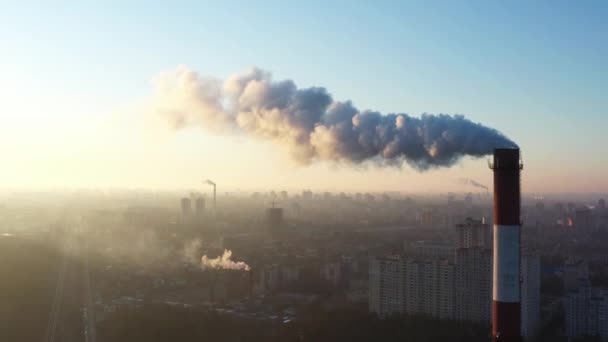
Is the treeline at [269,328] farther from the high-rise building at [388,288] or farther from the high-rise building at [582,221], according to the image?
the high-rise building at [582,221]

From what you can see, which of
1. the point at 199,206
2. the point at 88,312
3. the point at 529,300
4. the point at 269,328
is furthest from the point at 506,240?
the point at 199,206

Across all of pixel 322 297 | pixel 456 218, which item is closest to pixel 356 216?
pixel 456 218

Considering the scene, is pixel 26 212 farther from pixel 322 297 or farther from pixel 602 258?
pixel 602 258

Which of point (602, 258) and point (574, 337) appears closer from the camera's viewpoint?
point (574, 337)

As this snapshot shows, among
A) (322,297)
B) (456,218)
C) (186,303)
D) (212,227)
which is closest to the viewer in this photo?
(186,303)

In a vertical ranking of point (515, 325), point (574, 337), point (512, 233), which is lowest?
point (574, 337)

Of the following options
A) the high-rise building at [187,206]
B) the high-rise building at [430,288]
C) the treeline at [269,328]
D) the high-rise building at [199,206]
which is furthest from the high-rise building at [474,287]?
the high-rise building at [187,206]
